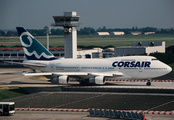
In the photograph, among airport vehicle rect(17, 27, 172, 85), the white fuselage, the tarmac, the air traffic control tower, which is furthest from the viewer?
the air traffic control tower

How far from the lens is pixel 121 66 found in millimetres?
62438

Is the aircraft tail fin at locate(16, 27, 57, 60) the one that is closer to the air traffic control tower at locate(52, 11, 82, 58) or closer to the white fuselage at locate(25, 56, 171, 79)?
the white fuselage at locate(25, 56, 171, 79)

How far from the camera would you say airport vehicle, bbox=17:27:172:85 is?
60.9 meters

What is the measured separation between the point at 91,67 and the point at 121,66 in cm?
649

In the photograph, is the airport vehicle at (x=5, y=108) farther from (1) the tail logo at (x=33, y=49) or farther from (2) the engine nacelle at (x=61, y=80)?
(1) the tail logo at (x=33, y=49)

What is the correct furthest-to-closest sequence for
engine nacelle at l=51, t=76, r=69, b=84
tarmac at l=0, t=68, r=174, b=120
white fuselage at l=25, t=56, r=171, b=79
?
engine nacelle at l=51, t=76, r=69, b=84 → white fuselage at l=25, t=56, r=171, b=79 → tarmac at l=0, t=68, r=174, b=120

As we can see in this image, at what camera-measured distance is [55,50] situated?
5236 inches

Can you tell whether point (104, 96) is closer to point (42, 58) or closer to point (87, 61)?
point (87, 61)

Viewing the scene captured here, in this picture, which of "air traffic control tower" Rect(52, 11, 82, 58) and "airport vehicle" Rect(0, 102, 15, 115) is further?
"air traffic control tower" Rect(52, 11, 82, 58)

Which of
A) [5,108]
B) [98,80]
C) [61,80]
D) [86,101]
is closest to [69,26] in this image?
[61,80]

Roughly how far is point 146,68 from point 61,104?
900 inches

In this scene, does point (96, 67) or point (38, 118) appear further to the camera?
point (96, 67)

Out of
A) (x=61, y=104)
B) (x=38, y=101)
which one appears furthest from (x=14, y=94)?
(x=61, y=104)

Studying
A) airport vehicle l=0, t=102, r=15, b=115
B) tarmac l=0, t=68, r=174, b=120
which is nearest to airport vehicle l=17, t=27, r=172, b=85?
tarmac l=0, t=68, r=174, b=120
